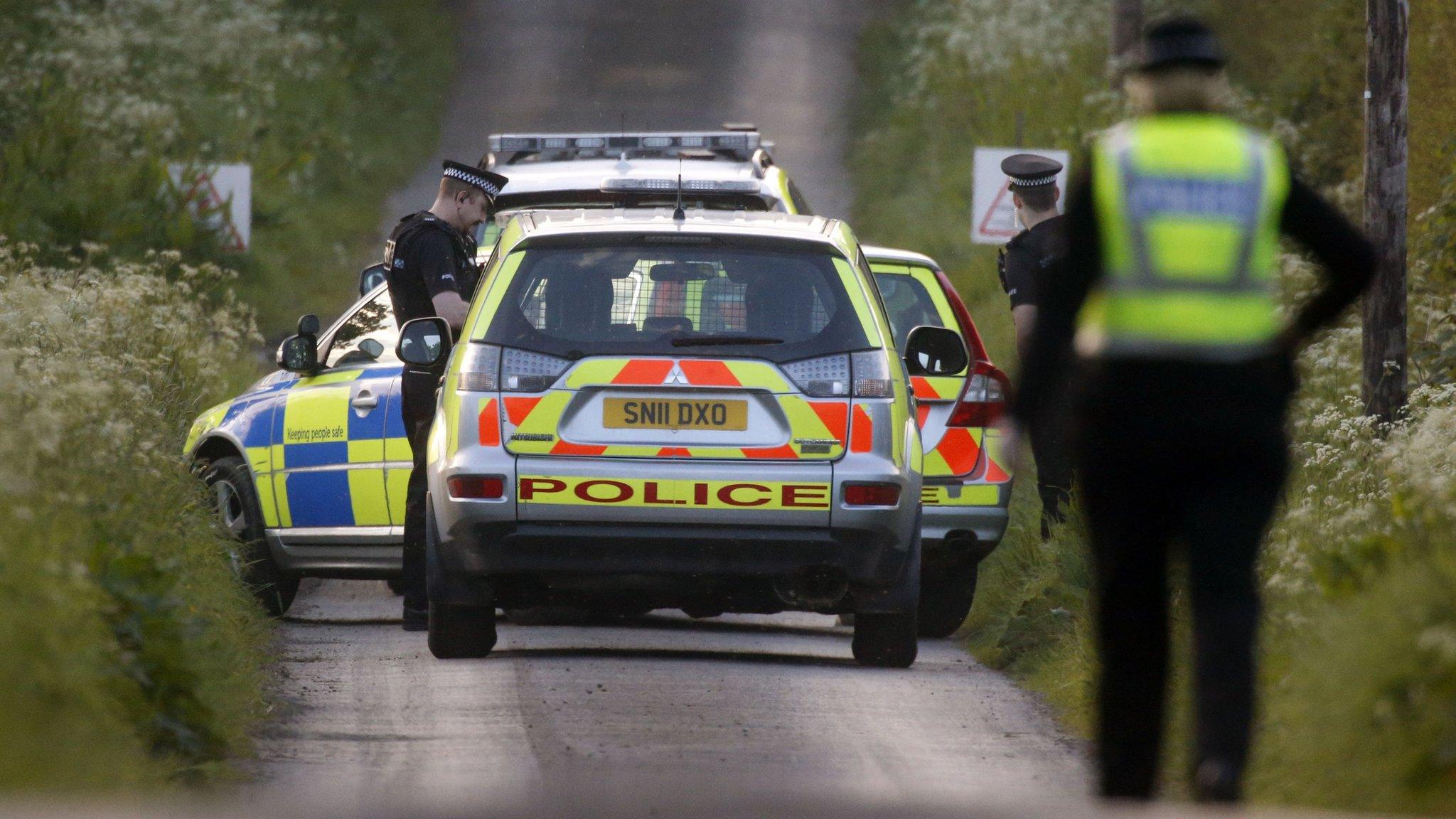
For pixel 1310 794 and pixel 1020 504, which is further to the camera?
pixel 1020 504

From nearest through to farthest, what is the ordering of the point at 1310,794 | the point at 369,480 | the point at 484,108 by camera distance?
1. the point at 1310,794
2. the point at 369,480
3. the point at 484,108

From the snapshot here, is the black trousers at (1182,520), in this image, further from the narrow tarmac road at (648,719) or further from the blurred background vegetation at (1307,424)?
the narrow tarmac road at (648,719)

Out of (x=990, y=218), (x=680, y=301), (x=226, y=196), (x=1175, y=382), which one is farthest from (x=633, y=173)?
(x=226, y=196)

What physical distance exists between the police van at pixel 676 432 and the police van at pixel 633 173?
2036mm

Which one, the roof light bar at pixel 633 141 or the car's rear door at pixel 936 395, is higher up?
the roof light bar at pixel 633 141

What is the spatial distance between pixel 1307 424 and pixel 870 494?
4306 millimetres

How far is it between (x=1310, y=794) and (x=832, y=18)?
1469 inches

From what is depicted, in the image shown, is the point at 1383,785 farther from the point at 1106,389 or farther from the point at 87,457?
the point at 87,457

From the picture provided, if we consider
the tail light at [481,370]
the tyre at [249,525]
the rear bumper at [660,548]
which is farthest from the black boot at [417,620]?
the tail light at [481,370]

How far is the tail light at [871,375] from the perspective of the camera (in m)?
8.45

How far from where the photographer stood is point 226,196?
20.4 m

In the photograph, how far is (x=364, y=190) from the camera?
28.8m

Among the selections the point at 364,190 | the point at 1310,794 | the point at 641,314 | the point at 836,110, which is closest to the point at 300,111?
the point at 364,190

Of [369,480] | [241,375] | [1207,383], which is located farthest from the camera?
[241,375]
